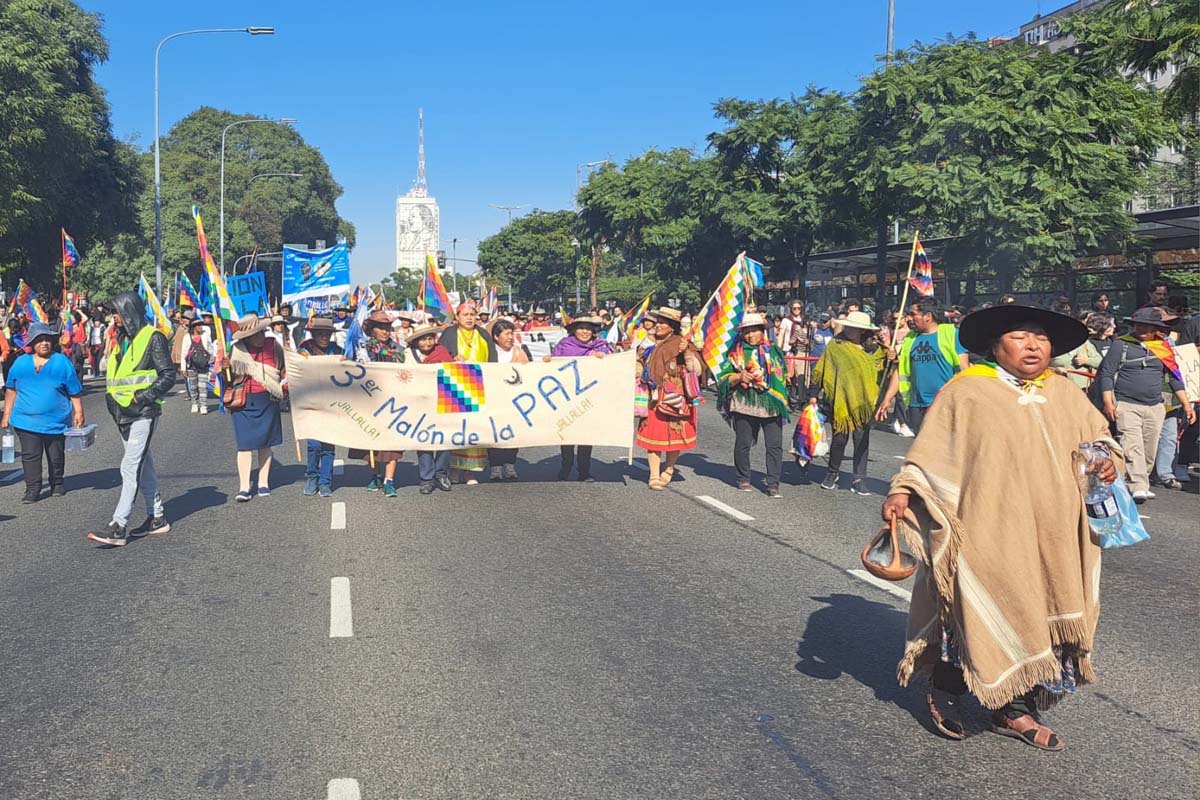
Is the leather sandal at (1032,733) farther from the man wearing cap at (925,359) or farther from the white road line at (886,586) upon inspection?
the man wearing cap at (925,359)

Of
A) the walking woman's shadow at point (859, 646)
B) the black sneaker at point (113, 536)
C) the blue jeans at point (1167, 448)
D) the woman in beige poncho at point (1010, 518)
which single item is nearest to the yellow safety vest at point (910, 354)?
the blue jeans at point (1167, 448)

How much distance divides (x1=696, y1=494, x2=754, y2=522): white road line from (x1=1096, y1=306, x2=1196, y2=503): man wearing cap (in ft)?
12.3

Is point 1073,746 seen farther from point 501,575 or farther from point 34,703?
point 34,703

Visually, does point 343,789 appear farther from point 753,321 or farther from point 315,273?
point 315,273

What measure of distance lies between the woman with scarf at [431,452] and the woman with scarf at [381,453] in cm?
26

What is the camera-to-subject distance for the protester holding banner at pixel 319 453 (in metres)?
10.7

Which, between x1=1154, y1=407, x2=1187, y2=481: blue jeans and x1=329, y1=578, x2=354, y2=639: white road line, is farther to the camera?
x1=1154, y1=407, x2=1187, y2=481: blue jeans

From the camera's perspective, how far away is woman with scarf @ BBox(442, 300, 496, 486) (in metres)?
11.1

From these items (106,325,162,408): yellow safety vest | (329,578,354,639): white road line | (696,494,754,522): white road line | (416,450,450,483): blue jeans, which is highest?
(106,325,162,408): yellow safety vest

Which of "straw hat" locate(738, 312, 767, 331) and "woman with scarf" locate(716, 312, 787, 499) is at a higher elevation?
"straw hat" locate(738, 312, 767, 331)

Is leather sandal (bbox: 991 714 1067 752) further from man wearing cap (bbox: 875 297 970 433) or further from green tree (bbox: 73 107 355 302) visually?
green tree (bbox: 73 107 355 302)

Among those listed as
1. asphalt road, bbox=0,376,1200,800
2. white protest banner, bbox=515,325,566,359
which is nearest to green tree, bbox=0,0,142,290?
white protest banner, bbox=515,325,566,359

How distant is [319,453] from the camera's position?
10828 mm

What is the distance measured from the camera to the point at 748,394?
10.7m
